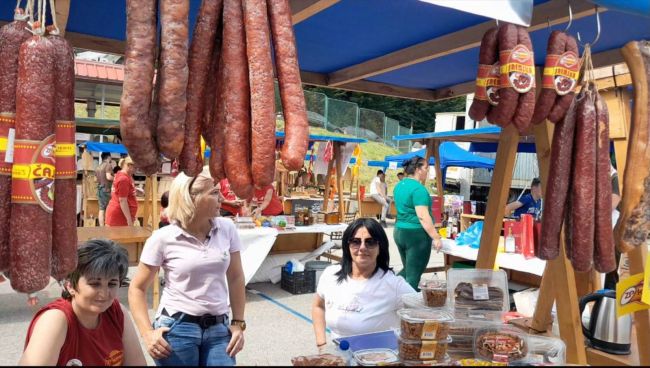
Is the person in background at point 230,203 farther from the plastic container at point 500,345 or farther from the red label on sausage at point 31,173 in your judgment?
the red label on sausage at point 31,173

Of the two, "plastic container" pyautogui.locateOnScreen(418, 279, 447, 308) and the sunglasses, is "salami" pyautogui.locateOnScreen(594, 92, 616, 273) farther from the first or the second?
the sunglasses

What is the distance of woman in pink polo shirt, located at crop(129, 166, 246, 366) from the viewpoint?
2.85 m

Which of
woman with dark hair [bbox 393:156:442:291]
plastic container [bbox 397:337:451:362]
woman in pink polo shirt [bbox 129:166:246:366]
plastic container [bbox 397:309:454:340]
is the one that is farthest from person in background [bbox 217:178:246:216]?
plastic container [bbox 397:337:451:362]

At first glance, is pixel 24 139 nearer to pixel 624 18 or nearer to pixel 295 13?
pixel 295 13

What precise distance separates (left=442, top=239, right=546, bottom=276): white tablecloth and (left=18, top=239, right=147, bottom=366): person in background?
3939mm

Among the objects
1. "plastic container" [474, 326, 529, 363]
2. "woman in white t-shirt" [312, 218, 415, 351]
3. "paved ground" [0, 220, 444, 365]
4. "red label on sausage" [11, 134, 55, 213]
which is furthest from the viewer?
"paved ground" [0, 220, 444, 365]

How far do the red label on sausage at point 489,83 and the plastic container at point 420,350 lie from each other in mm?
1141

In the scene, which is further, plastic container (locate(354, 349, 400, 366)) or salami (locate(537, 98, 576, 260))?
salami (locate(537, 98, 576, 260))

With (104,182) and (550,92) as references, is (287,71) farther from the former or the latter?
(104,182)

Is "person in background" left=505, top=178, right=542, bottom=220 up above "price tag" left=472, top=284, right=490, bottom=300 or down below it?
above

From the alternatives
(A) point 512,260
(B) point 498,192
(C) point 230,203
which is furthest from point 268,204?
(B) point 498,192

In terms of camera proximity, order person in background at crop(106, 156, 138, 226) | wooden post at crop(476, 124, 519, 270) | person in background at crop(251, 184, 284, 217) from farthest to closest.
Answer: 1. person in background at crop(251, 184, 284, 217)
2. person in background at crop(106, 156, 138, 226)
3. wooden post at crop(476, 124, 519, 270)

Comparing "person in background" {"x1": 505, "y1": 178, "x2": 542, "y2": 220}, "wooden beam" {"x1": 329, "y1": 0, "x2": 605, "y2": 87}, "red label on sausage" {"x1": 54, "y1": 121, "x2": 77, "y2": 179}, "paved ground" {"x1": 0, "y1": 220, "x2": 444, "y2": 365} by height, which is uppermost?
"wooden beam" {"x1": 329, "y1": 0, "x2": 605, "y2": 87}

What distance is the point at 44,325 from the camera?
1939mm
